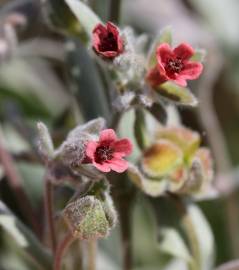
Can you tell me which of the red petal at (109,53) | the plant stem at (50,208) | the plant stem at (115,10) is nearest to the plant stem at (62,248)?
the plant stem at (50,208)

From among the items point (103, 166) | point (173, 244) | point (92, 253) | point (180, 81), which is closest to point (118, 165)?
point (103, 166)

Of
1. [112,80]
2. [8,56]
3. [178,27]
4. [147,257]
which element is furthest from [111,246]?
[178,27]

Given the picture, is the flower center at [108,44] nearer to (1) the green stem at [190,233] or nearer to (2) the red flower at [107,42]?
(2) the red flower at [107,42]

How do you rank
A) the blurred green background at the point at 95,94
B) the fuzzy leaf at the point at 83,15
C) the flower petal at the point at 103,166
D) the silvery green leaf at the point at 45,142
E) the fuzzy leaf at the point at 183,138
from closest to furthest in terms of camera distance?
the flower petal at the point at 103,166
the silvery green leaf at the point at 45,142
the fuzzy leaf at the point at 83,15
the fuzzy leaf at the point at 183,138
the blurred green background at the point at 95,94

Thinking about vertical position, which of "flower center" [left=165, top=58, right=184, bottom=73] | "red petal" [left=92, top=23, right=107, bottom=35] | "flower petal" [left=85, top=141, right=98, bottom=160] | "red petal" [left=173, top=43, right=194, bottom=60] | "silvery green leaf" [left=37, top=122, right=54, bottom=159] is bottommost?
"silvery green leaf" [left=37, top=122, right=54, bottom=159]

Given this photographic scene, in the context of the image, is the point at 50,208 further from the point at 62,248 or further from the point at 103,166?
the point at 103,166

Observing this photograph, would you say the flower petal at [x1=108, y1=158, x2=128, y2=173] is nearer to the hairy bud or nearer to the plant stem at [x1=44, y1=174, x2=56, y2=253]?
the hairy bud

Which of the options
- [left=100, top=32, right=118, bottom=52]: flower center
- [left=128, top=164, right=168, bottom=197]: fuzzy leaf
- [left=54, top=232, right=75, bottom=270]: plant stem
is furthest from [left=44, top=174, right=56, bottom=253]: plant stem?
[left=100, top=32, right=118, bottom=52]: flower center
